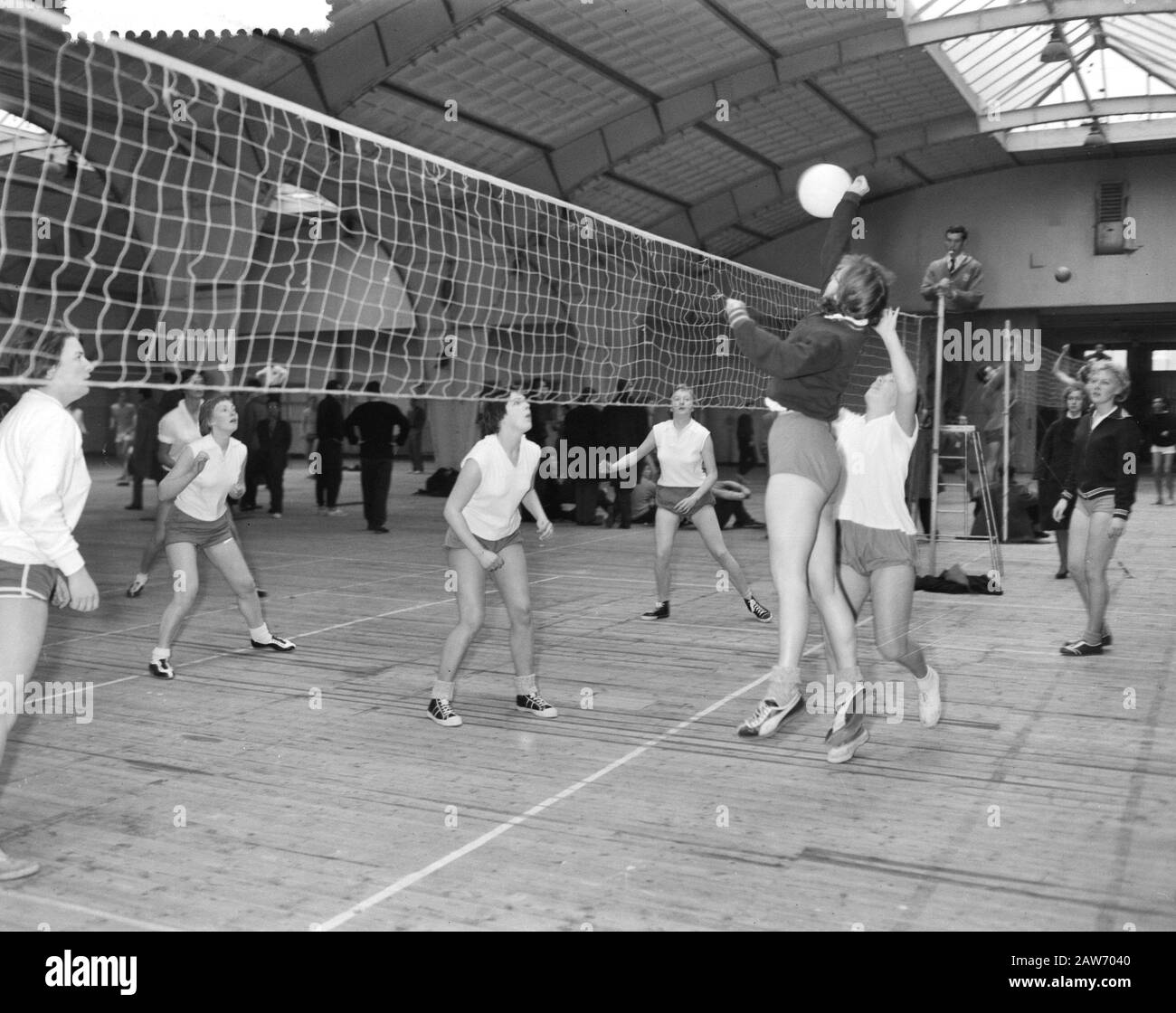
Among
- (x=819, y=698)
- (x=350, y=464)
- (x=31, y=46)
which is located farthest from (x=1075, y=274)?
(x=819, y=698)

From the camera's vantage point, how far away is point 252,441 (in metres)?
16.3

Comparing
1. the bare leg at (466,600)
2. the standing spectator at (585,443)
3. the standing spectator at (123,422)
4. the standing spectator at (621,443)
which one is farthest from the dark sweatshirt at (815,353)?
the standing spectator at (123,422)

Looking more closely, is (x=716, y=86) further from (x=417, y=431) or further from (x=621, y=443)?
(x=417, y=431)

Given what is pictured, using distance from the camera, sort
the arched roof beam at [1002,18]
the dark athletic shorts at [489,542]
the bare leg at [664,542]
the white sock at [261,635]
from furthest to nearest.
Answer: the arched roof beam at [1002,18]
the bare leg at [664,542]
the white sock at [261,635]
the dark athletic shorts at [489,542]

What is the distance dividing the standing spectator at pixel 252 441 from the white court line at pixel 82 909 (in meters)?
13.0

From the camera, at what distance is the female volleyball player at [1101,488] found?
6.95m

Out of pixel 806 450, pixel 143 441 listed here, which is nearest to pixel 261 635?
pixel 806 450

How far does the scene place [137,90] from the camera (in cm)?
1413

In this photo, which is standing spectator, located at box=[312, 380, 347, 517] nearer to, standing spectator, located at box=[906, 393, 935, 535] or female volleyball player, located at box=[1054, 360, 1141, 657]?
standing spectator, located at box=[906, 393, 935, 535]

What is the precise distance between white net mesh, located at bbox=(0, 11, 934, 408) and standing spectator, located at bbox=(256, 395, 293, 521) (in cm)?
110

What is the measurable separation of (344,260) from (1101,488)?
57.4ft

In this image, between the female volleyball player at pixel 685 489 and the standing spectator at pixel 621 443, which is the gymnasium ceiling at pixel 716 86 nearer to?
the standing spectator at pixel 621 443
